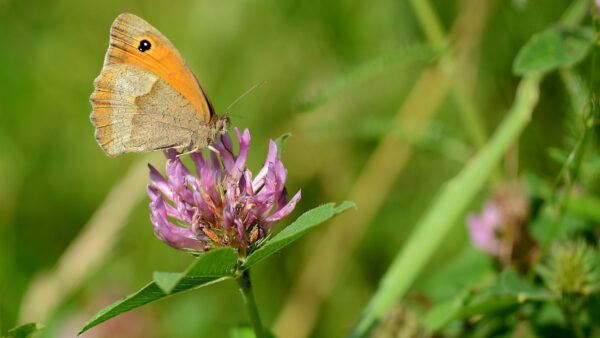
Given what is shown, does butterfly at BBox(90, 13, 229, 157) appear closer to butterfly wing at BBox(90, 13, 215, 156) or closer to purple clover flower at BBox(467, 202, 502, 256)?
butterfly wing at BBox(90, 13, 215, 156)

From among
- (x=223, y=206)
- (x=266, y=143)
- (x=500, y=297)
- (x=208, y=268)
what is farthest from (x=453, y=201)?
(x=266, y=143)

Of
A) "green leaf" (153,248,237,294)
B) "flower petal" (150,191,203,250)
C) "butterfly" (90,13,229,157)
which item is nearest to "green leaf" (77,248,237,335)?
"green leaf" (153,248,237,294)

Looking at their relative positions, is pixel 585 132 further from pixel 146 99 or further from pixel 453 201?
pixel 146 99

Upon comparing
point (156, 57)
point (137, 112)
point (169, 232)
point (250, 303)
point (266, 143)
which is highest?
point (156, 57)

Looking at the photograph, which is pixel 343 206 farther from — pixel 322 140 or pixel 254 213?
pixel 322 140

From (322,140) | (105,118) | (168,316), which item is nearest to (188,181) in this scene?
(105,118)

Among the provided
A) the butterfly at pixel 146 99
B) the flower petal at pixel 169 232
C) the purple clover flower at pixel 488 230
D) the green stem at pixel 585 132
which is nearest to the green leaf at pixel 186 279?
the flower petal at pixel 169 232

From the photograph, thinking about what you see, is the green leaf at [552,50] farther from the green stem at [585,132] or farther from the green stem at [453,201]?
the green stem at [453,201]

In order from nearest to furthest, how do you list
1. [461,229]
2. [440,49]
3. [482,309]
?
1. [482,309]
2. [440,49]
3. [461,229]
